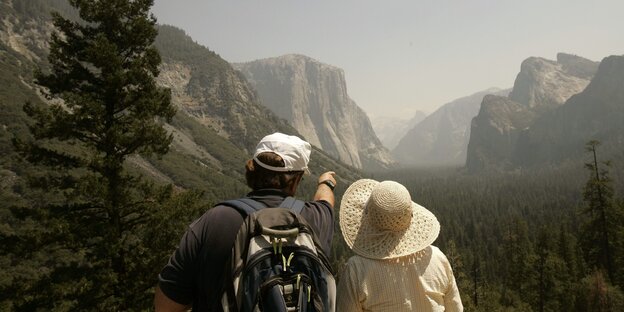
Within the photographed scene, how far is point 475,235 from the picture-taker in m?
87.2

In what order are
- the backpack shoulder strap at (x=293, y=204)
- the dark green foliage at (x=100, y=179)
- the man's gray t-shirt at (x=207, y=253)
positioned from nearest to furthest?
the man's gray t-shirt at (x=207, y=253) → the backpack shoulder strap at (x=293, y=204) → the dark green foliage at (x=100, y=179)

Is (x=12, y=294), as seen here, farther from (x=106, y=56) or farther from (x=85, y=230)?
(x=106, y=56)

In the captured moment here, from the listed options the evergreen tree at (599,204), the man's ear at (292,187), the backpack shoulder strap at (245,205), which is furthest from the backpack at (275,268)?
the evergreen tree at (599,204)

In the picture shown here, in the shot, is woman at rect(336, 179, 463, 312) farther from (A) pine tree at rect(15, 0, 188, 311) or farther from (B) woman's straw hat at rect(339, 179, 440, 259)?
(A) pine tree at rect(15, 0, 188, 311)

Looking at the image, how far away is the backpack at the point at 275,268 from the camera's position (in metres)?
2.12

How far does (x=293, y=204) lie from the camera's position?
250cm

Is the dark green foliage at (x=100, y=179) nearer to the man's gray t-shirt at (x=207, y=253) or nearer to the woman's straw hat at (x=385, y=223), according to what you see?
the man's gray t-shirt at (x=207, y=253)

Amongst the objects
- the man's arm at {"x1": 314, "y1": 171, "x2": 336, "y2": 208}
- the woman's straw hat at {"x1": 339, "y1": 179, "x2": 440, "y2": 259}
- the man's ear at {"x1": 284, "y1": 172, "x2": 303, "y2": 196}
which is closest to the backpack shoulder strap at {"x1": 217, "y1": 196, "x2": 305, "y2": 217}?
the man's ear at {"x1": 284, "y1": 172, "x2": 303, "y2": 196}

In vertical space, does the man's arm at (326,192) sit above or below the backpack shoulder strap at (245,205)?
below

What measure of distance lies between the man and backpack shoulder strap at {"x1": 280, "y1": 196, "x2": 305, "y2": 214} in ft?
0.17

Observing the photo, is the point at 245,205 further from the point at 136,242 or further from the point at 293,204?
the point at 136,242

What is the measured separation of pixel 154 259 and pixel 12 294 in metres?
2.81

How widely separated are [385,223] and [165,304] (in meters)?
1.67

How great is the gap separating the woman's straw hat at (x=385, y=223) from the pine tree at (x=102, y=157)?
6.89m
